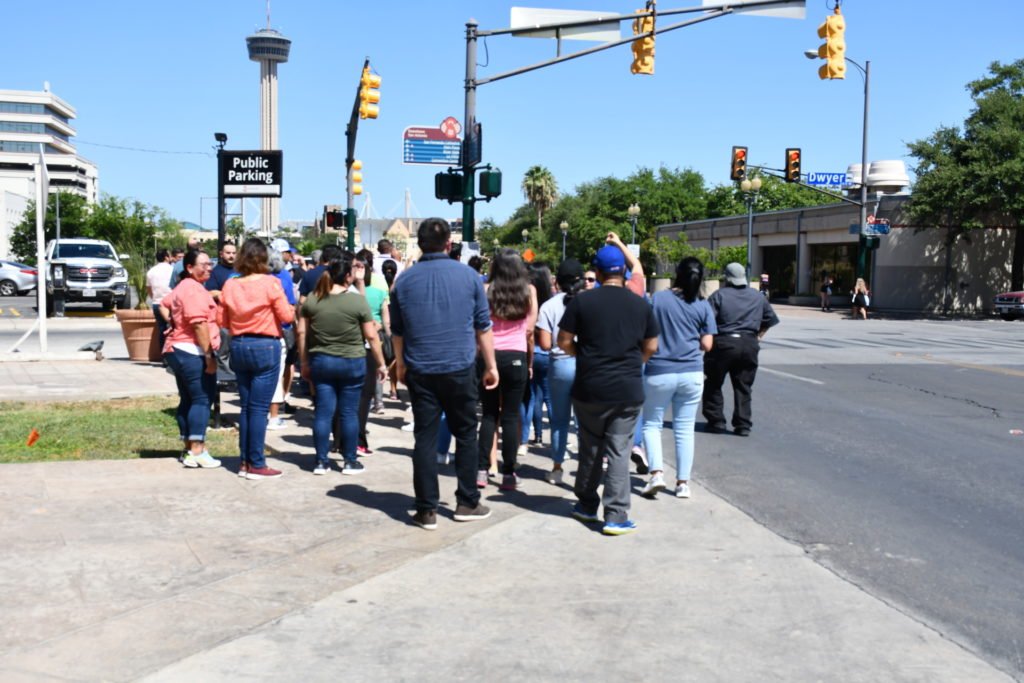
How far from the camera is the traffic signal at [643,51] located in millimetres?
Result: 17984

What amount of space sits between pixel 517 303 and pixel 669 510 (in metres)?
1.91

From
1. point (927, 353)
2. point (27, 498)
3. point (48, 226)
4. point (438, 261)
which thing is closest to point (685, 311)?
point (438, 261)

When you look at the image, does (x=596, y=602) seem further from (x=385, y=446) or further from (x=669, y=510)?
(x=385, y=446)

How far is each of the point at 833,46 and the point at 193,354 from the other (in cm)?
1358

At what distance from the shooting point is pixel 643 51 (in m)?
18.1

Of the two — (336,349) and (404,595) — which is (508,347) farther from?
(404,595)

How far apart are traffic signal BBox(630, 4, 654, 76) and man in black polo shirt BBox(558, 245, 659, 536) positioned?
12210 mm

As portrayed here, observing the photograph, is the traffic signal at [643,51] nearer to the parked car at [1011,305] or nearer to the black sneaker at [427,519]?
the black sneaker at [427,519]

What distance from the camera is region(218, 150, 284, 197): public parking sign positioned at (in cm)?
2008

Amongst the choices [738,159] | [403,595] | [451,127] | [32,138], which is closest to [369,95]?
[451,127]

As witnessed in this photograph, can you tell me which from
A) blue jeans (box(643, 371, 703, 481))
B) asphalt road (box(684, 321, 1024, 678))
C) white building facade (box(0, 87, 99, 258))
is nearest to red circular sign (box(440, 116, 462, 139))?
asphalt road (box(684, 321, 1024, 678))

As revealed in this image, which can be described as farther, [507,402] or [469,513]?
[507,402]

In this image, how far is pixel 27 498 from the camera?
6992 millimetres

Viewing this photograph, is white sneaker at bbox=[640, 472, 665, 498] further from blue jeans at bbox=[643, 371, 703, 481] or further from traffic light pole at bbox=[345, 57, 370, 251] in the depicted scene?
traffic light pole at bbox=[345, 57, 370, 251]
